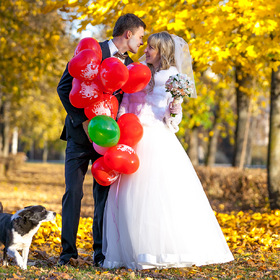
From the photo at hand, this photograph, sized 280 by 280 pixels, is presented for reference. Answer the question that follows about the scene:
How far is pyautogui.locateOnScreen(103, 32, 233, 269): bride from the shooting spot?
3666mm

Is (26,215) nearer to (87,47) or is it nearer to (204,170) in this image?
(87,47)

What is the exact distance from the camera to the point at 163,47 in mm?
4000

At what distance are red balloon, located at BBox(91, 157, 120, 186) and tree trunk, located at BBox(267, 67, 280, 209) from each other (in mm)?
4644

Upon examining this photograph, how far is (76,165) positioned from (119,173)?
40 centimetres

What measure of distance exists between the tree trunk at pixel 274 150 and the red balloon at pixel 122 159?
4650 millimetres

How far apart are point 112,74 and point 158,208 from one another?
1.19 meters

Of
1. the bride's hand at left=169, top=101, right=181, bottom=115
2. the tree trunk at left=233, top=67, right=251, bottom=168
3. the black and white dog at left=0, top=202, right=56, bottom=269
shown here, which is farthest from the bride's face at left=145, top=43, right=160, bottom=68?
the tree trunk at left=233, top=67, right=251, bottom=168

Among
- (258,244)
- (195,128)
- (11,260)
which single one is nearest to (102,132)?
(11,260)

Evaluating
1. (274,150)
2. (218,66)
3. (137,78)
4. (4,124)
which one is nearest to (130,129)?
(137,78)

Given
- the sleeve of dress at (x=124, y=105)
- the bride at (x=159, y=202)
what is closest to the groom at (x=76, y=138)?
the bride at (x=159, y=202)

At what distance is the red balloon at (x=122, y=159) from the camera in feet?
12.1

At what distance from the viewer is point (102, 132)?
3.57 metres

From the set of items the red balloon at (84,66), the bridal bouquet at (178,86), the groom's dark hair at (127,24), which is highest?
the groom's dark hair at (127,24)

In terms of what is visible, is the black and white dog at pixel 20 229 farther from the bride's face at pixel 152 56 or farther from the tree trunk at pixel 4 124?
the tree trunk at pixel 4 124
